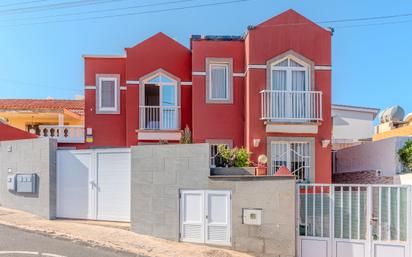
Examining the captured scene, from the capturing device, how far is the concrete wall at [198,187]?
851 cm

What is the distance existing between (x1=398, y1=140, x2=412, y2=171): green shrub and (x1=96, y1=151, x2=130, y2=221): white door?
911 centimetres

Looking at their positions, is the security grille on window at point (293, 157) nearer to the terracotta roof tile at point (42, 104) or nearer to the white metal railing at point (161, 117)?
the white metal railing at point (161, 117)

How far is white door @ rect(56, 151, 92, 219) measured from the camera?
35.4 feet

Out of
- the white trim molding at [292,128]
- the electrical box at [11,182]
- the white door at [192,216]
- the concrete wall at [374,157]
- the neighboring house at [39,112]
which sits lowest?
the white door at [192,216]

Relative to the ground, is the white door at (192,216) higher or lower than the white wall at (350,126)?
lower

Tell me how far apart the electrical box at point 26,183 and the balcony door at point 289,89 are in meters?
8.85

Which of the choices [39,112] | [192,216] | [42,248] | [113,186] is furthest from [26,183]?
[39,112]

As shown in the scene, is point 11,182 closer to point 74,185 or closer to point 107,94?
point 74,185

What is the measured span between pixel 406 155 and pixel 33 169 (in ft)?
40.7

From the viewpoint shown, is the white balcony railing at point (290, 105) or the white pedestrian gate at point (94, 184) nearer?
the white pedestrian gate at point (94, 184)

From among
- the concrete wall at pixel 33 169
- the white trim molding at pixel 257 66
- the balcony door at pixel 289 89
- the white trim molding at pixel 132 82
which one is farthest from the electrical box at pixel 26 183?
the balcony door at pixel 289 89

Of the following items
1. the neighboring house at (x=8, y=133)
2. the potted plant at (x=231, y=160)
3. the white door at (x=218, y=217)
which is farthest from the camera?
the neighboring house at (x=8, y=133)

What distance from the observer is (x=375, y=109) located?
22.8 m

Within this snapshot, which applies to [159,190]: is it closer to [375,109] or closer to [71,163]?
[71,163]
